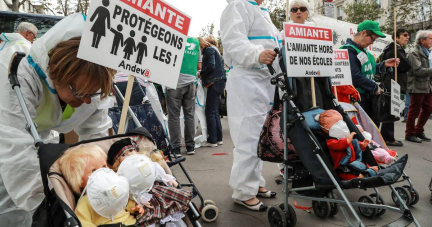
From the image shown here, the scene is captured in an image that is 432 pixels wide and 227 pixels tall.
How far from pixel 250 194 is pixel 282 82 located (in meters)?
1.12

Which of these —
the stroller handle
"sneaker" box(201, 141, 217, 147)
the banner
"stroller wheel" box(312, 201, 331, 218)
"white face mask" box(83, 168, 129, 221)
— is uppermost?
the banner

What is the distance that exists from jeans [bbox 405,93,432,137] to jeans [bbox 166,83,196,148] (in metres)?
4.34

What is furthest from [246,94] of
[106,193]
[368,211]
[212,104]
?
[212,104]

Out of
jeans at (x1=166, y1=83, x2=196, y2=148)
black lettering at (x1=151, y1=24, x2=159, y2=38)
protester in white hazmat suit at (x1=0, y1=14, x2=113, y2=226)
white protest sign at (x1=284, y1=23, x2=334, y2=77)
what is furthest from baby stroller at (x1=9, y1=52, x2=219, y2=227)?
jeans at (x1=166, y1=83, x2=196, y2=148)

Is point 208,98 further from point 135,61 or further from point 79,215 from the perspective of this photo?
point 79,215

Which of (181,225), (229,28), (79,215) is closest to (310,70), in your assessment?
(229,28)

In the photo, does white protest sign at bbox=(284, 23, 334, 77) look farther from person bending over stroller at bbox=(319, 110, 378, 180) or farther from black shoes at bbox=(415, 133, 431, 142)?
black shoes at bbox=(415, 133, 431, 142)

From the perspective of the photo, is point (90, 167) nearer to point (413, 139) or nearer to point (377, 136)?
point (377, 136)

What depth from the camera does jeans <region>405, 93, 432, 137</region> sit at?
6.71 metres

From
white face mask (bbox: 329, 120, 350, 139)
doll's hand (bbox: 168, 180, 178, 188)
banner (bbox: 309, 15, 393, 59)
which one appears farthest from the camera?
banner (bbox: 309, 15, 393, 59)

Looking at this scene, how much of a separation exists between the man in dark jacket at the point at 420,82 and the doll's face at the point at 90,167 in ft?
21.8

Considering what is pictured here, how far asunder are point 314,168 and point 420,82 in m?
5.36

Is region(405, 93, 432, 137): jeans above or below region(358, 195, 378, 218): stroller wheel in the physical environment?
above

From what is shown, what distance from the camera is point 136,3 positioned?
206 centimetres
